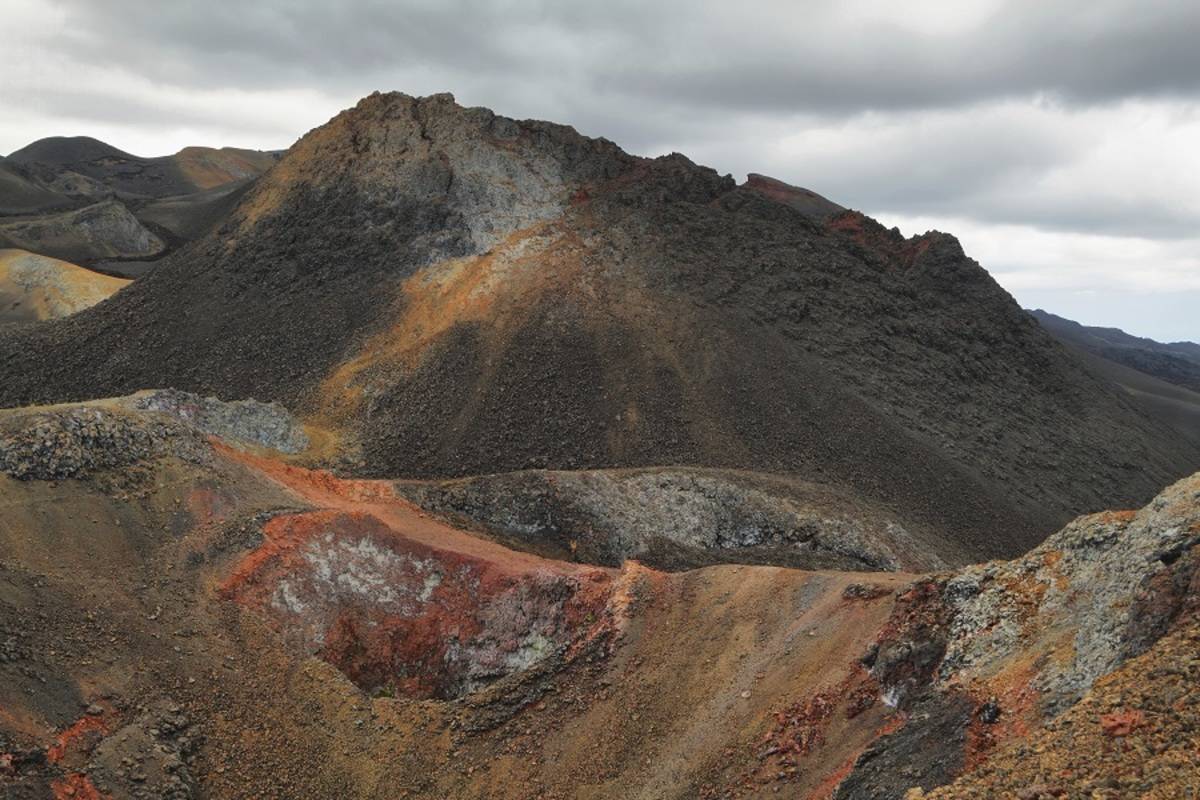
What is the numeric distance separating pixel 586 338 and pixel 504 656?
2230 cm

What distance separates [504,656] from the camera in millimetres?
22062

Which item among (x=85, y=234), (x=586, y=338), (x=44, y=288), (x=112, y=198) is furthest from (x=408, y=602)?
(x=112, y=198)

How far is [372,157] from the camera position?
169ft

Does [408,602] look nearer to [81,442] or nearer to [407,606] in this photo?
[407,606]

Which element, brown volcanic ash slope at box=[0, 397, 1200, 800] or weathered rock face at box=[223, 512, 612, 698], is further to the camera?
weathered rock face at box=[223, 512, 612, 698]

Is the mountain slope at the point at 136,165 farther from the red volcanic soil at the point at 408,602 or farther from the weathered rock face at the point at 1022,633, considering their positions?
the weathered rock face at the point at 1022,633

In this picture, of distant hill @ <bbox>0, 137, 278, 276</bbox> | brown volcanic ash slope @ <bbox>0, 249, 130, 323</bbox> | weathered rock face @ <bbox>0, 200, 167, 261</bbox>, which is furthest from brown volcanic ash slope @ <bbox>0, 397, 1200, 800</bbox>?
weathered rock face @ <bbox>0, 200, 167, 261</bbox>

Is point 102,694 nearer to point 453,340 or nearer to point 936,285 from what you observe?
point 453,340

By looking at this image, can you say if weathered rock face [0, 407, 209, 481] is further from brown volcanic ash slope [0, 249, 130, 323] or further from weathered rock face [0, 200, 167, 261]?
weathered rock face [0, 200, 167, 261]

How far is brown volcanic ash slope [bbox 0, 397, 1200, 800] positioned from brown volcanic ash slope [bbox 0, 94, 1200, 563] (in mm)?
14165

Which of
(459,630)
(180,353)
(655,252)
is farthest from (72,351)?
(459,630)

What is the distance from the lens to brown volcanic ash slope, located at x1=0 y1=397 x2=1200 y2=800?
12.8 m

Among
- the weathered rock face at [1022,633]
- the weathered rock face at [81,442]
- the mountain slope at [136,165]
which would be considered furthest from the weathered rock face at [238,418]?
the mountain slope at [136,165]

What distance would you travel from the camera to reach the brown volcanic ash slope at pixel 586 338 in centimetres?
3872
